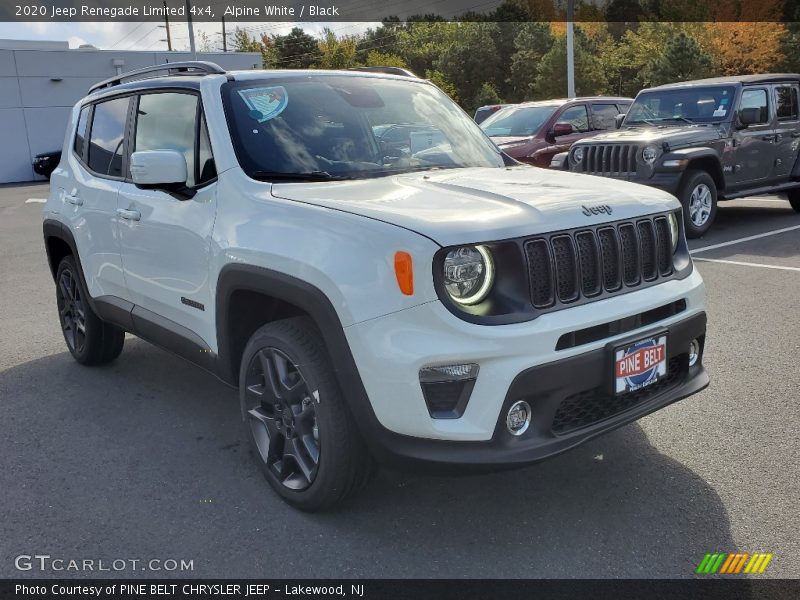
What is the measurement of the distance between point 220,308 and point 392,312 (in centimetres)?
112

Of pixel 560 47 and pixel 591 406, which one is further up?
pixel 560 47

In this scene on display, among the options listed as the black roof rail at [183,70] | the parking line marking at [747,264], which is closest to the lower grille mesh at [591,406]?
the black roof rail at [183,70]

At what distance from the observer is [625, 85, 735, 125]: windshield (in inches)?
407

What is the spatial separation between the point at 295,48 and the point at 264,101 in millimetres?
79908

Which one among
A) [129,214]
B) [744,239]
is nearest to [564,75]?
[744,239]

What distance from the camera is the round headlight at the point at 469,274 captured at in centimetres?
281

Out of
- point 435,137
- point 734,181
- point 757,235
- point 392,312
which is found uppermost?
point 435,137

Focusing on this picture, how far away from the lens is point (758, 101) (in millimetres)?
10547

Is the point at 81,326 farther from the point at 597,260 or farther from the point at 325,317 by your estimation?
the point at 597,260

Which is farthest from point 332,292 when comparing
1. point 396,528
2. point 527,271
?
point 396,528

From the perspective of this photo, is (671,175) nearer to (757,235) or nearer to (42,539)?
(757,235)

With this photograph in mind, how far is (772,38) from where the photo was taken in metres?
36.7

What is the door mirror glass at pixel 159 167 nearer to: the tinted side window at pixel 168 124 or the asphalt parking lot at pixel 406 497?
the tinted side window at pixel 168 124

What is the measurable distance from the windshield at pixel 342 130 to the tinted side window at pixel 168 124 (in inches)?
12.1
